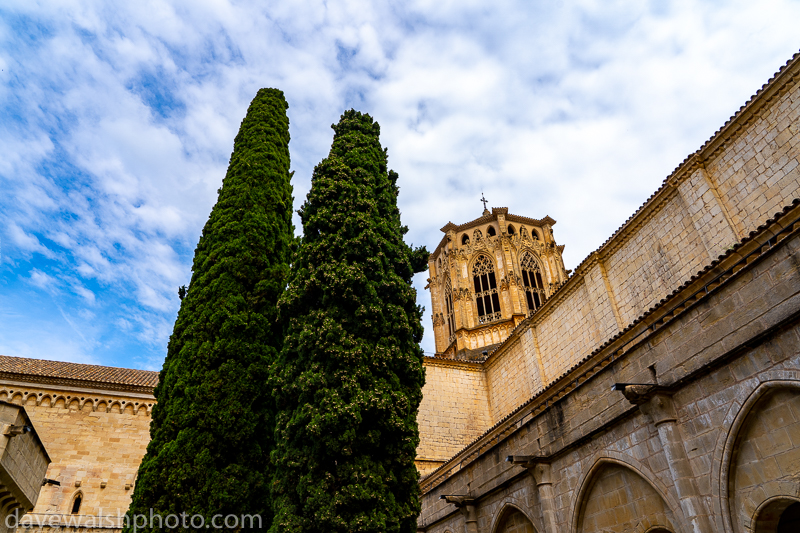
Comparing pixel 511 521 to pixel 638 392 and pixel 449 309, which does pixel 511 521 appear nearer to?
pixel 638 392

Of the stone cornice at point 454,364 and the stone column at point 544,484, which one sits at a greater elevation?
the stone cornice at point 454,364

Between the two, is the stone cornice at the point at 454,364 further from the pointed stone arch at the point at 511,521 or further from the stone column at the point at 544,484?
the stone column at the point at 544,484

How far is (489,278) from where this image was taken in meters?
32.4

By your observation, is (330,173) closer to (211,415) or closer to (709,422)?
(211,415)

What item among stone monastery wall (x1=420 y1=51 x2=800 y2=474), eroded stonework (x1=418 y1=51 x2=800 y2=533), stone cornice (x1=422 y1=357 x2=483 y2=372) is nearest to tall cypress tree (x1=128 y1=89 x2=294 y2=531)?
eroded stonework (x1=418 y1=51 x2=800 y2=533)

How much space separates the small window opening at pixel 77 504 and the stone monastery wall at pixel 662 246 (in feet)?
36.9

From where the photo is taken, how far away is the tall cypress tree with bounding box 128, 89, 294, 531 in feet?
29.5

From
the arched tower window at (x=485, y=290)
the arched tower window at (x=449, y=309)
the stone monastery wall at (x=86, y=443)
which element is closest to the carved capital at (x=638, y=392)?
the stone monastery wall at (x=86, y=443)

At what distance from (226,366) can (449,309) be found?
80.8 feet

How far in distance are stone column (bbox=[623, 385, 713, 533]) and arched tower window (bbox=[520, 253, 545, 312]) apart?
2485cm

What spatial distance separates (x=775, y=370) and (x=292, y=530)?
655cm

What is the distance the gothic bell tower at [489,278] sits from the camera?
29.9 metres

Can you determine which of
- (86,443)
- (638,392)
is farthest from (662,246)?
(86,443)

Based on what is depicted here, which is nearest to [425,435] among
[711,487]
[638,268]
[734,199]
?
[638,268]
